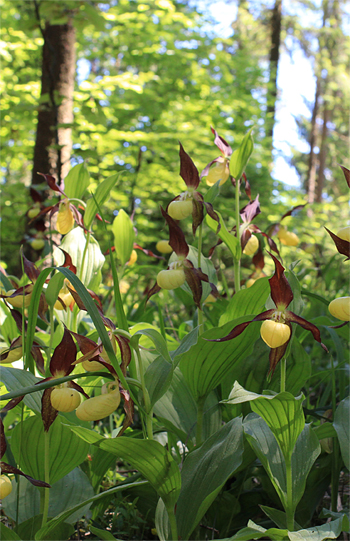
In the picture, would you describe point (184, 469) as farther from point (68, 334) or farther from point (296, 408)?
point (68, 334)

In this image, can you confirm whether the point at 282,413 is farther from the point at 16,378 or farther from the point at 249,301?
the point at 16,378

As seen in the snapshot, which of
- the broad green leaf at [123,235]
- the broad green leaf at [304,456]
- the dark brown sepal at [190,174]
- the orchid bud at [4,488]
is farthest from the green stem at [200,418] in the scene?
the broad green leaf at [123,235]

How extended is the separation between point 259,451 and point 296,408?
15cm

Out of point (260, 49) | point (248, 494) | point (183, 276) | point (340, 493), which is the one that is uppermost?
point (260, 49)

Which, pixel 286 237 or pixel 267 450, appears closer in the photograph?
pixel 267 450

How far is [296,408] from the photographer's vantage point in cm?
75

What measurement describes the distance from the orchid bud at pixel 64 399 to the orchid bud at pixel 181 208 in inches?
22.1

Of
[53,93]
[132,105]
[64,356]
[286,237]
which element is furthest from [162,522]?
[132,105]

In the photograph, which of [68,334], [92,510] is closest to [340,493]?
[92,510]

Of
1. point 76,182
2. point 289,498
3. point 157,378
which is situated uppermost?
point 76,182

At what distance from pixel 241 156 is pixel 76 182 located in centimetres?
55

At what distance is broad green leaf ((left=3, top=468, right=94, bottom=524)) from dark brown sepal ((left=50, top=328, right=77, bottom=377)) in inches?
15.0

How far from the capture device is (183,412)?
104cm

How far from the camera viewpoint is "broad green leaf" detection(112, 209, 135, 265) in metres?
1.44
